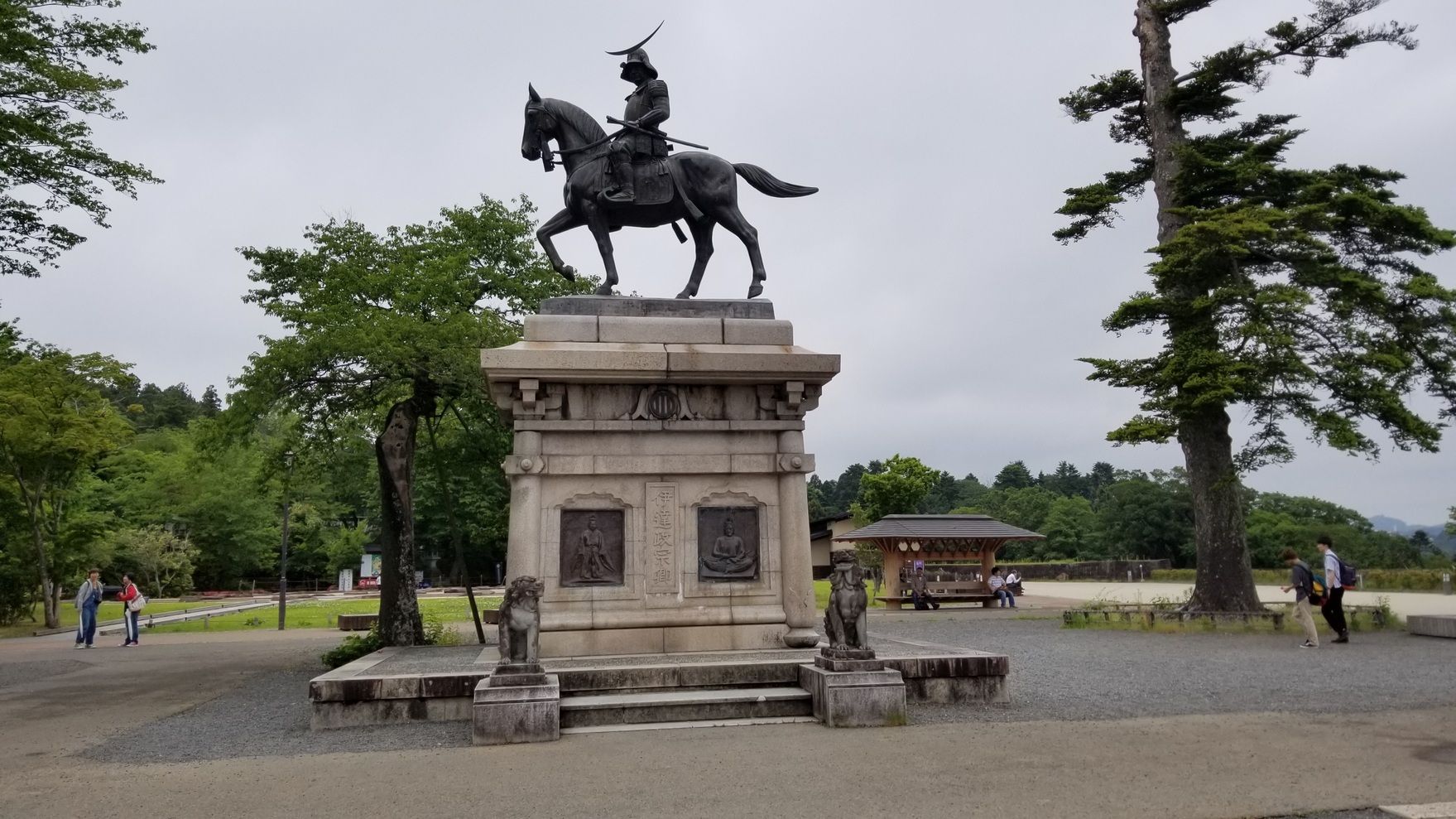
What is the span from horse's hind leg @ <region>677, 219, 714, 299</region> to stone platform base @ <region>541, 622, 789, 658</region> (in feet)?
14.1

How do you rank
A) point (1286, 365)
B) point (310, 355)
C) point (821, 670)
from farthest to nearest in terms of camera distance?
point (1286, 365) → point (310, 355) → point (821, 670)

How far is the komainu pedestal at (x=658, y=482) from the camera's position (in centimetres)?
1045

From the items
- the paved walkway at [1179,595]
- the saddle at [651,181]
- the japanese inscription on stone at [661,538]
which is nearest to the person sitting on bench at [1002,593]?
the paved walkway at [1179,595]

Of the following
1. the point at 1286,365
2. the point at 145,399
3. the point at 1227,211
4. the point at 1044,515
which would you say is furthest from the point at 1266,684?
the point at 145,399

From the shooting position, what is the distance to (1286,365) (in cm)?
1808

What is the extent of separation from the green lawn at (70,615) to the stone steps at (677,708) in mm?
19288

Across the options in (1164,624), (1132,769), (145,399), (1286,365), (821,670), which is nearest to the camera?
(1132,769)

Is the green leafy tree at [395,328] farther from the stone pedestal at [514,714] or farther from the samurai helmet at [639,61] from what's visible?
the stone pedestal at [514,714]

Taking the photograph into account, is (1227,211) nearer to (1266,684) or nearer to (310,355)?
(1266,684)

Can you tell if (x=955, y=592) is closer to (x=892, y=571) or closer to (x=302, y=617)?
(x=892, y=571)

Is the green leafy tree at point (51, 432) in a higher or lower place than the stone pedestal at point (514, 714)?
higher

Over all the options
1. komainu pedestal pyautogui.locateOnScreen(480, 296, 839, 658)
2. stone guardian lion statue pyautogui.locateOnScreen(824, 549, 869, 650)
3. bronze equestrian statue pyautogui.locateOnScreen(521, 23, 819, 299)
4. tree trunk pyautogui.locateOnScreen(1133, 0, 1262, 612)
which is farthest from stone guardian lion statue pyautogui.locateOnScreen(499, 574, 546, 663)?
tree trunk pyautogui.locateOnScreen(1133, 0, 1262, 612)

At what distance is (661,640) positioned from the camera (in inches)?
414

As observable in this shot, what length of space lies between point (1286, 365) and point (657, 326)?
529 inches
